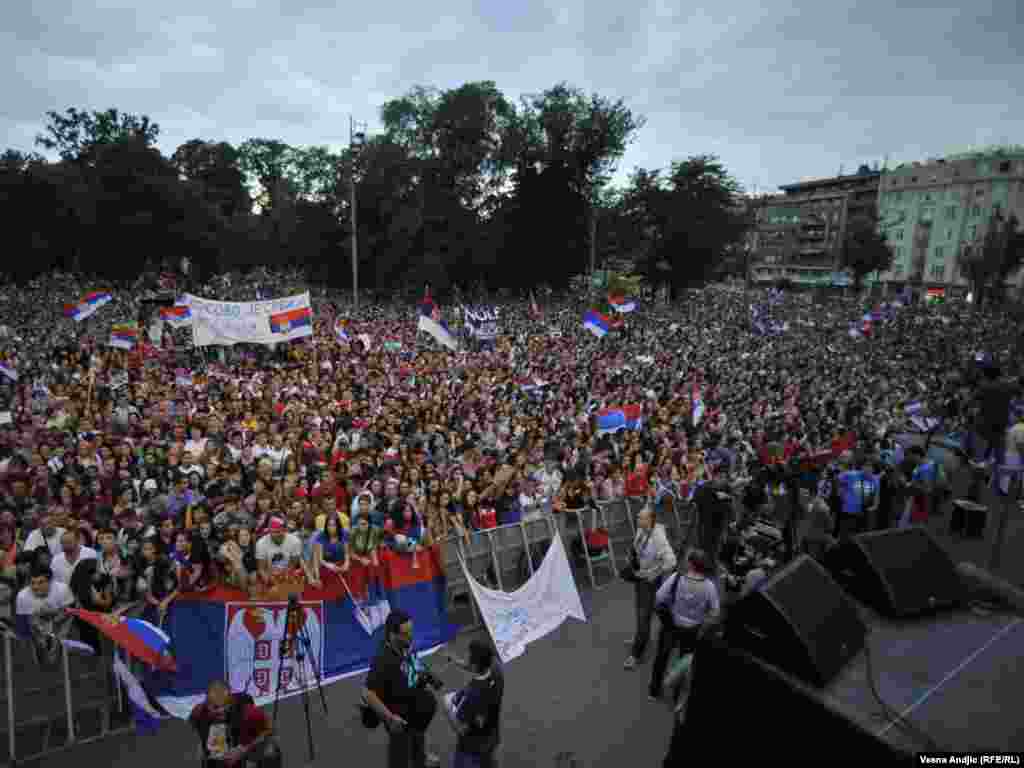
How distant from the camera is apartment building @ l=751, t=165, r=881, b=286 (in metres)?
89.2

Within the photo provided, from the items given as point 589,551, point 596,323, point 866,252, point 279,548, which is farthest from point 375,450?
point 866,252

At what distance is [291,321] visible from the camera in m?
17.3

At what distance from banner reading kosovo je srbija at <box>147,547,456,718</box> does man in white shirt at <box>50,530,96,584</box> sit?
1.19 meters

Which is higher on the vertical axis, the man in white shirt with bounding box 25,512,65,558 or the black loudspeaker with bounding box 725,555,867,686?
the black loudspeaker with bounding box 725,555,867,686

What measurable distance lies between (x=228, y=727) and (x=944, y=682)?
4.02m

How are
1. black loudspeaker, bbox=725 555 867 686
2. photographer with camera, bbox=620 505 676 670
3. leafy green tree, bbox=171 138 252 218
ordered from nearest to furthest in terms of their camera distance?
black loudspeaker, bbox=725 555 867 686 < photographer with camera, bbox=620 505 676 670 < leafy green tree, bbox=171 138 252 218

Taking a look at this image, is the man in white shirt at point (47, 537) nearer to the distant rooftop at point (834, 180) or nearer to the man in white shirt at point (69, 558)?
the man in white shirt at point (69, 558)

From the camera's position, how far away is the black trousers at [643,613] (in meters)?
5.98

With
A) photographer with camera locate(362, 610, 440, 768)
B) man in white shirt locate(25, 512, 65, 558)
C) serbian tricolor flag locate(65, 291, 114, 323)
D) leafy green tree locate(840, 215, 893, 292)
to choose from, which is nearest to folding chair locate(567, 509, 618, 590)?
photographer with camera locate(362, 610, 440, 768)

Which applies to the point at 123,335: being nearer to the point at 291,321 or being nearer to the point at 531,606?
the point at 291,321

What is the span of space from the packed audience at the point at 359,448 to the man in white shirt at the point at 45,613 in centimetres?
2

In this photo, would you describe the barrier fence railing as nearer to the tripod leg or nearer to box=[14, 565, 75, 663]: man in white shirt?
the tripod leg

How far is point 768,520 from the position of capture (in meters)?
8.56

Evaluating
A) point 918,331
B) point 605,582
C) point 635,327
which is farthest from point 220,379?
point 918,331
